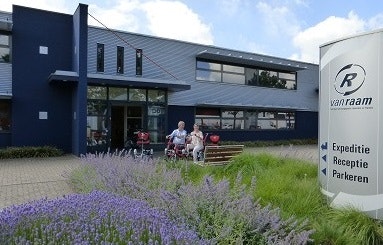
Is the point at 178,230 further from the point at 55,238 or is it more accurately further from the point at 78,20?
the point at 78,20

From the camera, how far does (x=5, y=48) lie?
16.7 meters

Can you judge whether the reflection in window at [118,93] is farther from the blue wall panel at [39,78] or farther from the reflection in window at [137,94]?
the blue wall panel at [39,78]

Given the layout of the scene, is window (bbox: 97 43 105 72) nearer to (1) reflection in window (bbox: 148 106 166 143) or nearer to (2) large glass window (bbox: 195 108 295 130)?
(1) reflection in window (bbox: 148 106 166 143)

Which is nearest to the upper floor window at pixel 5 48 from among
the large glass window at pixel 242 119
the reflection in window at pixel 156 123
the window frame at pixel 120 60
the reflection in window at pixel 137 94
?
the window frame at pixel 120 60

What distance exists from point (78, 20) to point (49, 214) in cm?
1476

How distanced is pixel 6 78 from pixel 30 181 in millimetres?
9439

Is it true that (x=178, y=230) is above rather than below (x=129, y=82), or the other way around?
below

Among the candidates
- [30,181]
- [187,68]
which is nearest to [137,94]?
[187,68]

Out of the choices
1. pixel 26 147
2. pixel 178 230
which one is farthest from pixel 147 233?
pixel 26 147

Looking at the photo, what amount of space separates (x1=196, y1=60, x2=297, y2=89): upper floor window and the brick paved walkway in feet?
40.6

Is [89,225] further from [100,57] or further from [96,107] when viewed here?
[100,57]

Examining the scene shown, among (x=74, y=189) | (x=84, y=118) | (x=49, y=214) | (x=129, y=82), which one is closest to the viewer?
(x=49, y=214)

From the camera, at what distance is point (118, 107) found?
19250 millimetres

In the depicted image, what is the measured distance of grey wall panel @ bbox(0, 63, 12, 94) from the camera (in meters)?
16.4
